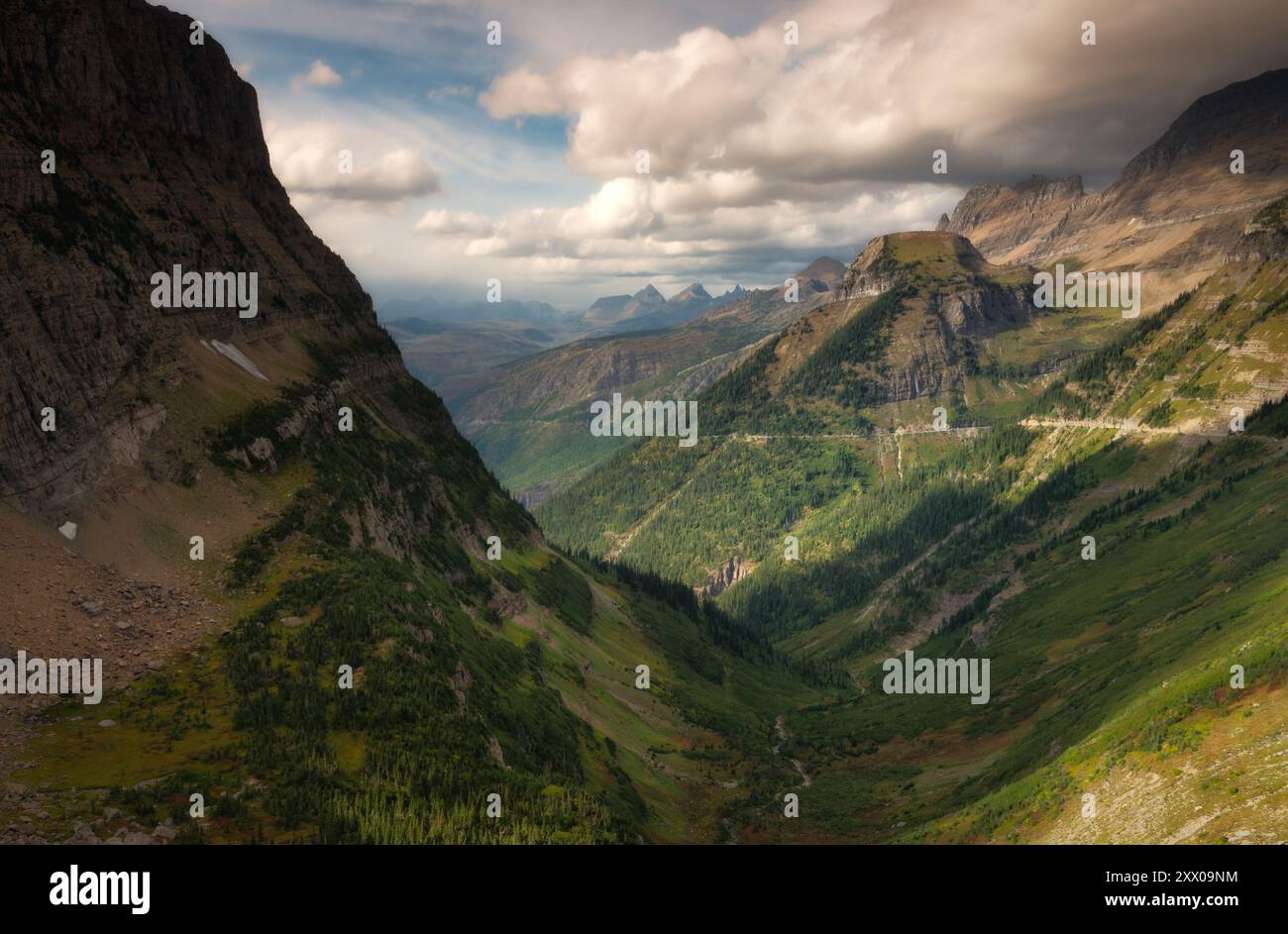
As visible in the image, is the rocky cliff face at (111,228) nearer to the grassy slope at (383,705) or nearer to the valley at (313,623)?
the valley at (313,623)

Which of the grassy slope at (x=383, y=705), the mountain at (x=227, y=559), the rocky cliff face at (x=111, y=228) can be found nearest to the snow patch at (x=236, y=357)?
the mountain at (x=227, y=559)

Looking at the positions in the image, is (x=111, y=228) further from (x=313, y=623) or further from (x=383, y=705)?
(x=383, y=705)

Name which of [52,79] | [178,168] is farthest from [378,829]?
[178,168]

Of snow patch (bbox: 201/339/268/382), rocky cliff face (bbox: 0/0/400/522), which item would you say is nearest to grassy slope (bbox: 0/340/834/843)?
snow patch (bbox: 201/339/268/382)

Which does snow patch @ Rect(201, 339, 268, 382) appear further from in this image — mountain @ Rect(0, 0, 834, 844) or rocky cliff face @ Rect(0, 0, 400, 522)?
rocky cliff face @ Rect(0, 0, 400, 522)
